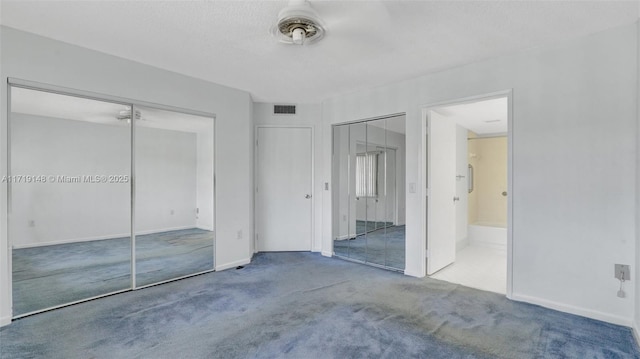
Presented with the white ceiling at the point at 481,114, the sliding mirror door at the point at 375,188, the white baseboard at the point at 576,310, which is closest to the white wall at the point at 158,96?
the sliding mirror door at the point at 375,188

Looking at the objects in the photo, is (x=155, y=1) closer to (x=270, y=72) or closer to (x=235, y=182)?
(x=270, y=72)

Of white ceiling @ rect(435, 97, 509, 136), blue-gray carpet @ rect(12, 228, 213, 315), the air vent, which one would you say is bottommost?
blue-gray carpet @ rect(12, 228, 213, 315)

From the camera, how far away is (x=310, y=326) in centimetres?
235

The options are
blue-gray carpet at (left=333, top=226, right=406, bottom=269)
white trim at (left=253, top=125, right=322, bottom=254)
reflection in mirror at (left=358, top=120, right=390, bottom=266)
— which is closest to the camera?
blue-gray carpet at (left=333, top=226, right=406, bottom=269)

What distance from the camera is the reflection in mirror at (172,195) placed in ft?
10.8

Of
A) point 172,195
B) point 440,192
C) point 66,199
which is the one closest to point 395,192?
point 440,192

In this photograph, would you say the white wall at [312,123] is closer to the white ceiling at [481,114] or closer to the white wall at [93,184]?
the white wall at [93,184]

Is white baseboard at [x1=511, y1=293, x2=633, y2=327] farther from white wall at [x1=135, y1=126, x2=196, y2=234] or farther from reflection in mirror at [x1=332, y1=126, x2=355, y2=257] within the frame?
white wall at [x1=135, y1=126, x2=196, y2=234]

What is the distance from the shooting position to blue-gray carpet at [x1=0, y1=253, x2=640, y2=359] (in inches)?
79.4

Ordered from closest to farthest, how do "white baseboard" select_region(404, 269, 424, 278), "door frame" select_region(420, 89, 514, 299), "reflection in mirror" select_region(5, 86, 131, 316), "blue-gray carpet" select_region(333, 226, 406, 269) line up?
1. "reflection in mirror" select_region(5, 86, 131, 316)
2. "door frame" select_region(420, 89, 514, 299)
3. "white baseboard" select_region(404, 269, 424, 278)
4. "blue-gray carpet" select_region(333, 226, 406, 269)

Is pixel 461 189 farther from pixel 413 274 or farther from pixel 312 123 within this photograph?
pixel 312 123

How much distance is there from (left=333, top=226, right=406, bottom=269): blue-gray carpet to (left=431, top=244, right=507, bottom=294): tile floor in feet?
1.89

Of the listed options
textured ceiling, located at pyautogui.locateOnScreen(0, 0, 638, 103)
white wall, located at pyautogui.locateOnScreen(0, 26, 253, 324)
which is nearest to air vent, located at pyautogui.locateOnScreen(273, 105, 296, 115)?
white wall, located at pyautogui.locateOnScreen(0, 26, 253, 324)

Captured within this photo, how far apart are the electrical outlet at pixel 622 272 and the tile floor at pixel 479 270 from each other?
3.11ft
